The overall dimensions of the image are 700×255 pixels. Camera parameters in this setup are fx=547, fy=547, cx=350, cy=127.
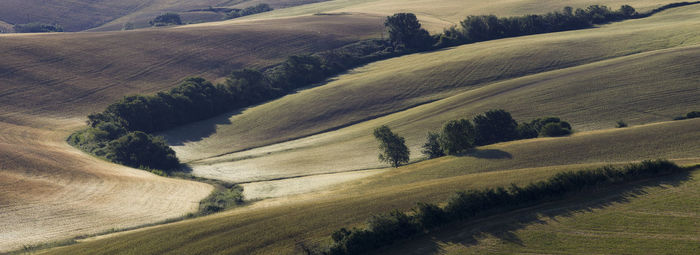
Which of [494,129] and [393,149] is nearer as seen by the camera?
[393,149]

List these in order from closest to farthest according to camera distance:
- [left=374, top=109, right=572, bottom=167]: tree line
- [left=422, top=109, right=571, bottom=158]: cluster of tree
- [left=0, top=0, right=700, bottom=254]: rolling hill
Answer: [left=0, top=0, right=700, bottom=254]: rolling hill, [left=422, top=109, right=571, bottom=158]: cluster of tree, [left=374, top=109, right=572, bottom=167]: tree line

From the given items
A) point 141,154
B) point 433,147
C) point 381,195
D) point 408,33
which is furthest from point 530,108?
point 408,33

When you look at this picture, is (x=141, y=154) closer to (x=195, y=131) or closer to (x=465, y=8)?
(x=195, y=131)

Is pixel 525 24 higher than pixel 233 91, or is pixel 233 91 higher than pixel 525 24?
pixel 525 24

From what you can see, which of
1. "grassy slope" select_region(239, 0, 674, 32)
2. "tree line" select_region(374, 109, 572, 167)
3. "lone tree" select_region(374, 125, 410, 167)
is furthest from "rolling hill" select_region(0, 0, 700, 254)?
"grassy slope" select_region(239, 0, 674, 32)

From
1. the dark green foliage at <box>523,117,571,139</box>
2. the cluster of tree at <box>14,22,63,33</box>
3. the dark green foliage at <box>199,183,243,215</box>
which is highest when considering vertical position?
the cluster of tree at <box>14,22,63,33</box>

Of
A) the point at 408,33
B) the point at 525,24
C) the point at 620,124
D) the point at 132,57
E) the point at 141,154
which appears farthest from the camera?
the point at 408,33

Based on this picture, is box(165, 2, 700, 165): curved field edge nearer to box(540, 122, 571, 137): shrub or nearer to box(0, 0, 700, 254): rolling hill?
box(0, 0, 700, 254): rolling hill

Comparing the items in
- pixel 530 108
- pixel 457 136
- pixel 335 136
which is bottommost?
pixel 335 136
